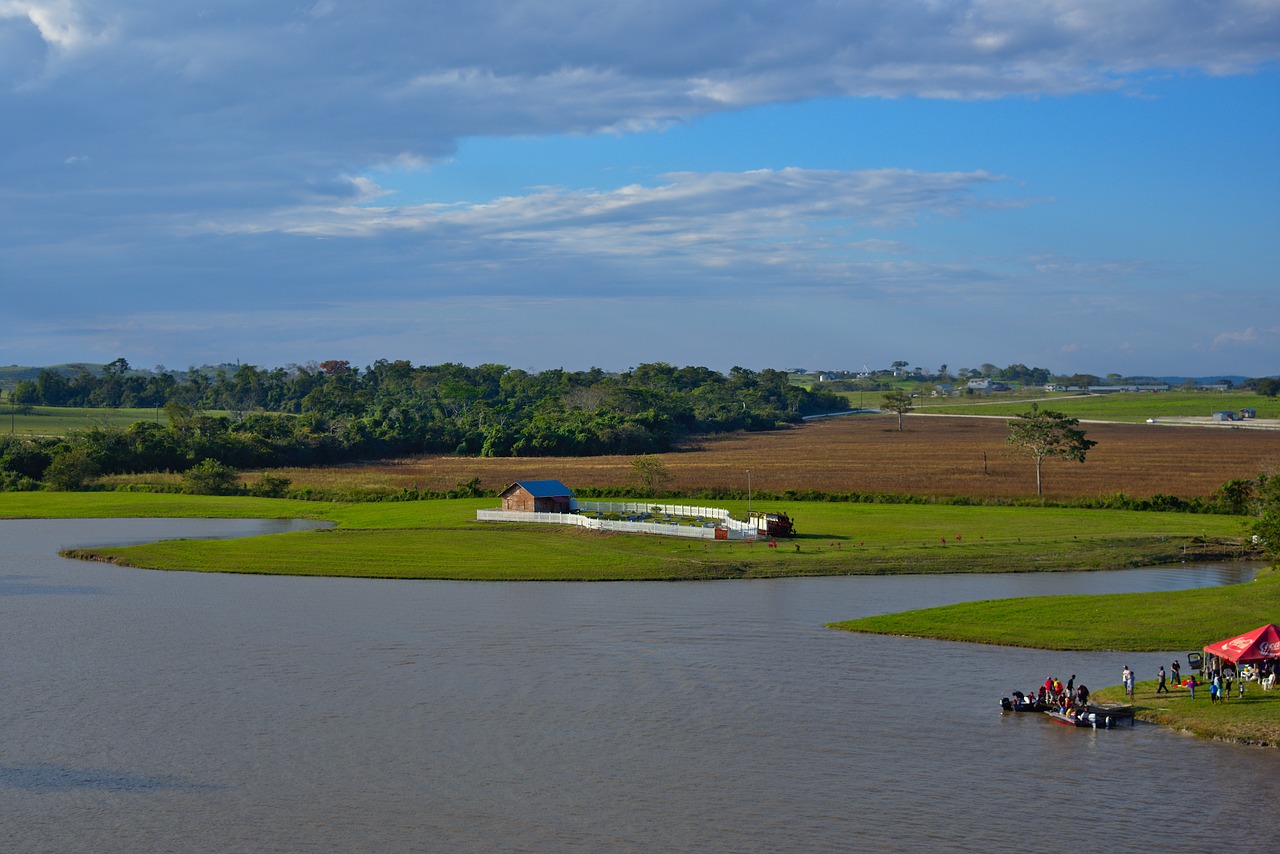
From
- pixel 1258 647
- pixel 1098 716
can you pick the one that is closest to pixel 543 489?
pixel 1098 716

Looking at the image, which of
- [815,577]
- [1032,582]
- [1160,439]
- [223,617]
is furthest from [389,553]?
[1160,439]

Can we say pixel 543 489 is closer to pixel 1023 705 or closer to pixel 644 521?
pixel 644 521

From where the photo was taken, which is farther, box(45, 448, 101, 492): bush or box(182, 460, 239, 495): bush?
box(45, 448, 101, 492): bush

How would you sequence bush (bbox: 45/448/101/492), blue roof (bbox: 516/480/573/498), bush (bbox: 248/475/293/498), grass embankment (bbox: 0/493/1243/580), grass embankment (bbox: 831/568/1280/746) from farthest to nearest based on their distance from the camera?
bush (bbox: 45/448/101/492), bush (bbox: 248/475/293/498), blue roof (bbox: 516/480/573/498), grass embankment (bbox: 0/493/1243/580), grass embankment (bbox: 831/568/1280/746)

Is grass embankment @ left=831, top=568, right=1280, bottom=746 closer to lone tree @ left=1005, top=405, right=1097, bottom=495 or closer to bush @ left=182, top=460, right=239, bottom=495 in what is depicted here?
lone tree @ left=1005, top=405, right=1097, bottom=495

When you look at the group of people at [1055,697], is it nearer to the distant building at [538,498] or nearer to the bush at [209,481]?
the distant building at [538,498]

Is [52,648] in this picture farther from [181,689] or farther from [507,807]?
[507,807]

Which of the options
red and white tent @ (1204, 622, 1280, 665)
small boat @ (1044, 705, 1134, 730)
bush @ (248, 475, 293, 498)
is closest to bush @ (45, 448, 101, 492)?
bush @ (248, 475, 293, 498)
